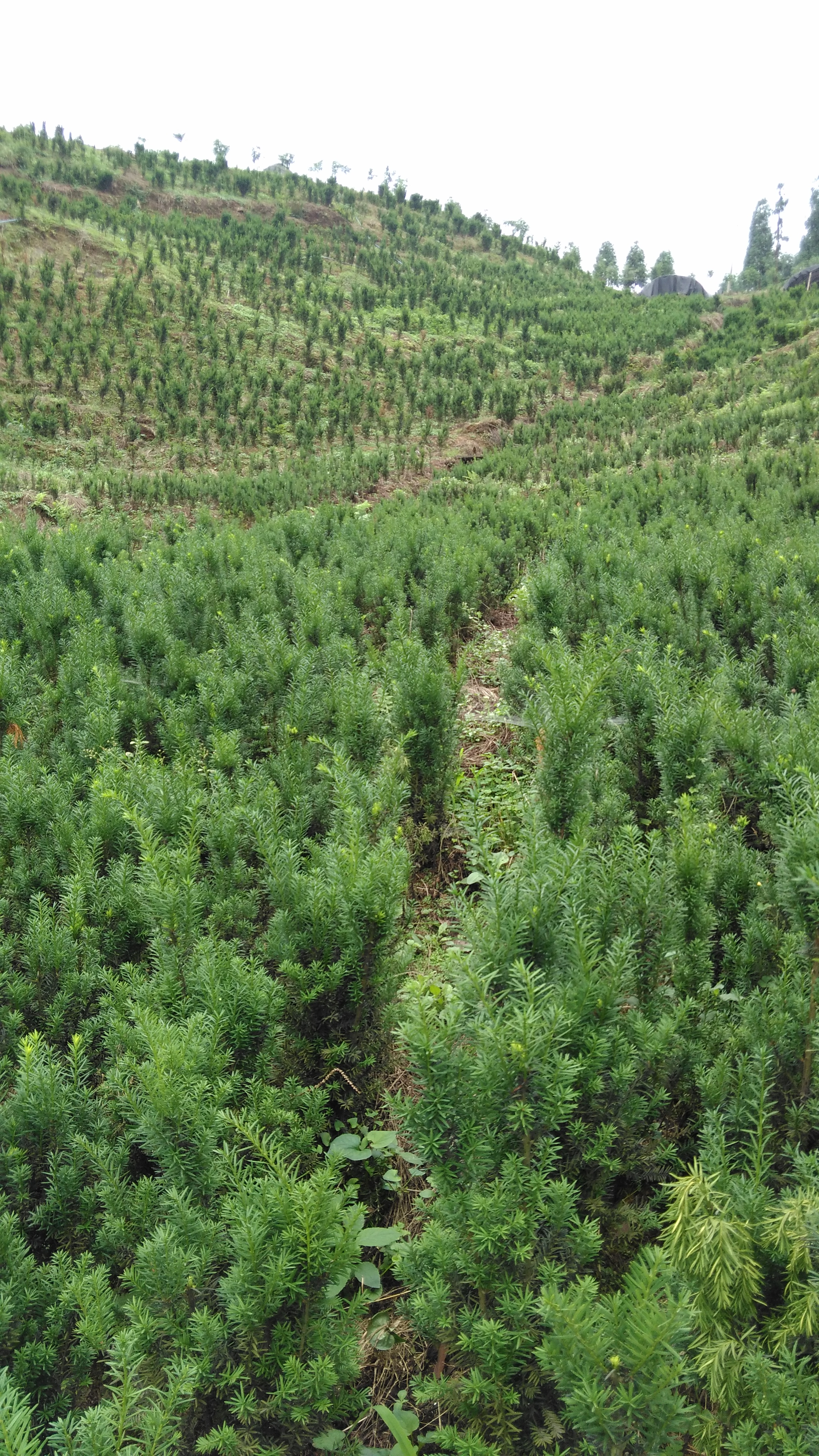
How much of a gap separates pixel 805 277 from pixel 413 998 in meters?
37.1

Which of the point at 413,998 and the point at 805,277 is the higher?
the point at 805,277

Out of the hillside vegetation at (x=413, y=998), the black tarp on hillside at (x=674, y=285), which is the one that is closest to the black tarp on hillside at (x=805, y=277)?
Answer: the black tarp on hillside at (x=674, y=285)

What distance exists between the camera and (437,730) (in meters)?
3.59

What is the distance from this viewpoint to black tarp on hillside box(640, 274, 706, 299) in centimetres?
3659

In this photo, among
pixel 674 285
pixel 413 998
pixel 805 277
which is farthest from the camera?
pixel 674 285

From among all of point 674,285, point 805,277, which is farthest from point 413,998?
point 674,285

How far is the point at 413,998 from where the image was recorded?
1.73m

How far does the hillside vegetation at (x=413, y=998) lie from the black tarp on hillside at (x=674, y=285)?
3741 cm

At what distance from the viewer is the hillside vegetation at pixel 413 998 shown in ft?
4.39

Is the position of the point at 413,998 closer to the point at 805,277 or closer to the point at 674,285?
the point at 805,277

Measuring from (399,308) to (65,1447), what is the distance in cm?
2764

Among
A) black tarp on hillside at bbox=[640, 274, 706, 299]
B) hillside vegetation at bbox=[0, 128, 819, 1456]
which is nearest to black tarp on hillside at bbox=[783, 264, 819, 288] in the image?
black tarp on hillside at bbox=[640, 274, 706, 299]

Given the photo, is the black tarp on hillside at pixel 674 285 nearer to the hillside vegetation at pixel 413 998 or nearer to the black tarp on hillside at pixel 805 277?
the black tarp on hillside at pixel 805 277

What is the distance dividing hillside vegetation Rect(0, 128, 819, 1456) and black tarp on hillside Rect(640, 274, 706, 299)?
3741cm
